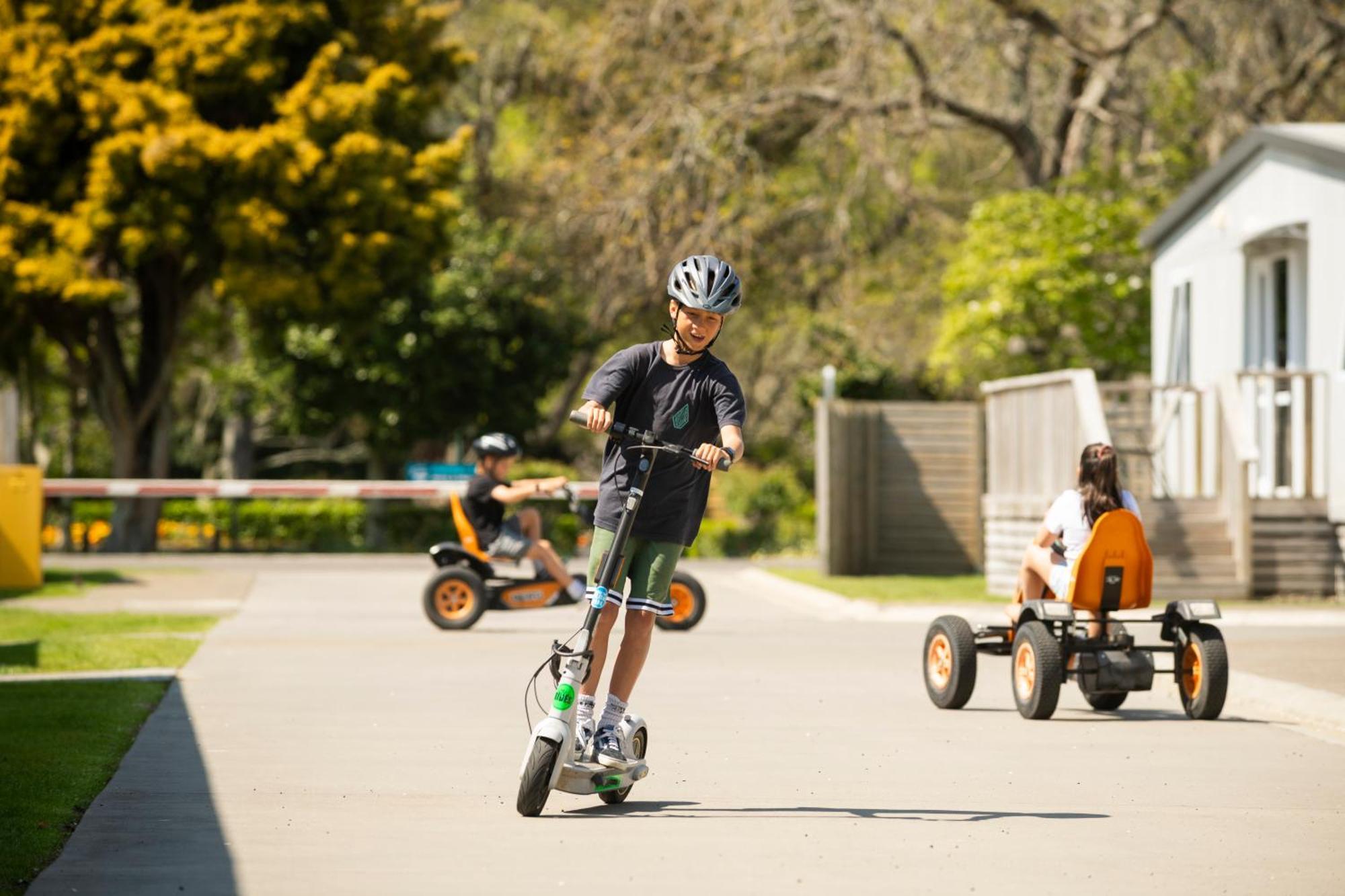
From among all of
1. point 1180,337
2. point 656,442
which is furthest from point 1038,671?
point 1180,337

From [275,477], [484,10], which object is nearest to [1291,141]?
[484,10]

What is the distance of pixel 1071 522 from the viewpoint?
11367 millimetres

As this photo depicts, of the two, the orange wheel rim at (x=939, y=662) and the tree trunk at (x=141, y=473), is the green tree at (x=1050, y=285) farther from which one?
the orange wheel rim at (x=939, y=662)

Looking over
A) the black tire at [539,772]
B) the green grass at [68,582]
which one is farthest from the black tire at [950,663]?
the green grass at [68,582]

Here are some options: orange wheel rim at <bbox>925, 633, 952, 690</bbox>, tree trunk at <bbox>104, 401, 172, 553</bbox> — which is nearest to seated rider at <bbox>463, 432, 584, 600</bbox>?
orange wheel rim at <bbox>925, 633, 952, 690</bbox>

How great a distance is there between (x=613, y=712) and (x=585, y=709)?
14cm

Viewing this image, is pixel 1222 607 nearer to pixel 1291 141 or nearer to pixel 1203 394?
pixel 1203 394

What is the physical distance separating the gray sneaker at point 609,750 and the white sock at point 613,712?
0.03 meters

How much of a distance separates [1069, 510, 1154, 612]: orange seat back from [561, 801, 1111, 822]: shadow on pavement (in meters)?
3.18

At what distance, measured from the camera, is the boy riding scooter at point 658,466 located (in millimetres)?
8031

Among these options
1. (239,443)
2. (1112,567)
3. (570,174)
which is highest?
(570,174)

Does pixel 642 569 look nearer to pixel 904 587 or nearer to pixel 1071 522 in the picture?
pixel 1071 522

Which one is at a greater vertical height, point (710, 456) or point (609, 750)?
point (710, 456)

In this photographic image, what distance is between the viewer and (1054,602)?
35.7 ft
